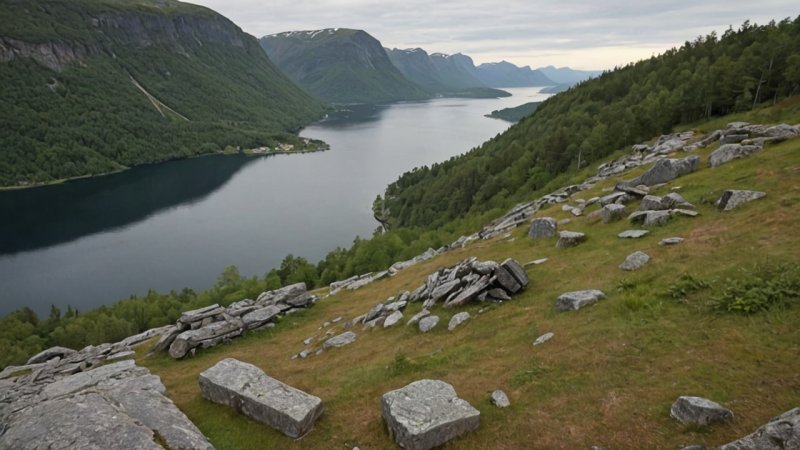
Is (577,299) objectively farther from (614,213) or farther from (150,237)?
(150,237)

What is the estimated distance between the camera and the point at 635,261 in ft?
89.5

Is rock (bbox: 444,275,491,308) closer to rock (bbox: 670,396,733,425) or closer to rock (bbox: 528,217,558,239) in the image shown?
rock (bbox: 528,217,558,239)

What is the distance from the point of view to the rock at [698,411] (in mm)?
13969

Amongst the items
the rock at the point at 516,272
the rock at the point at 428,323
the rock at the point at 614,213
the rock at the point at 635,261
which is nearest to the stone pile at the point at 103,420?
the rock at the point at 428,323

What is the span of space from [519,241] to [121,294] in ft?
335

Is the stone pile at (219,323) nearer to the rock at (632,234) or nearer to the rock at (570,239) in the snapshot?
the rock at (570,239)

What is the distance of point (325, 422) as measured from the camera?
20.3 meters

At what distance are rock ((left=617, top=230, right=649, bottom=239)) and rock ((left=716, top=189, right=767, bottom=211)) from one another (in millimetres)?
5426

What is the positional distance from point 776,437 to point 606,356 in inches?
300

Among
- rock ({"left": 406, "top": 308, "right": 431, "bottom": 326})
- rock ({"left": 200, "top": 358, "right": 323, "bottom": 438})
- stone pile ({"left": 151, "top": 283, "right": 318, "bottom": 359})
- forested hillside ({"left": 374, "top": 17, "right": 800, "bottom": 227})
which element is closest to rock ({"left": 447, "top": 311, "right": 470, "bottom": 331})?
rock ({"left": 406, "top": 308, "right": 431, "bottom": 326})

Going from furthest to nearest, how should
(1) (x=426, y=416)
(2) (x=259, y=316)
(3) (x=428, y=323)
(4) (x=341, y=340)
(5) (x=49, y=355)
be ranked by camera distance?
1. (5) (x=49, y=355)
2. (2) (x=259, y=316)
3. (4) (x=341, y=340)
4. (3) (x=428, y=323)
5. (1) (x=426, y=416)

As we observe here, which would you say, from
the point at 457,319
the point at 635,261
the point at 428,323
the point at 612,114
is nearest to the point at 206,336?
the point at 428,323

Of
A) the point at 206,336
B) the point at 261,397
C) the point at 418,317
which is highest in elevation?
the point at 261,397

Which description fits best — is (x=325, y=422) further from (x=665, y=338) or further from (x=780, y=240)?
(x=780, y=240)
